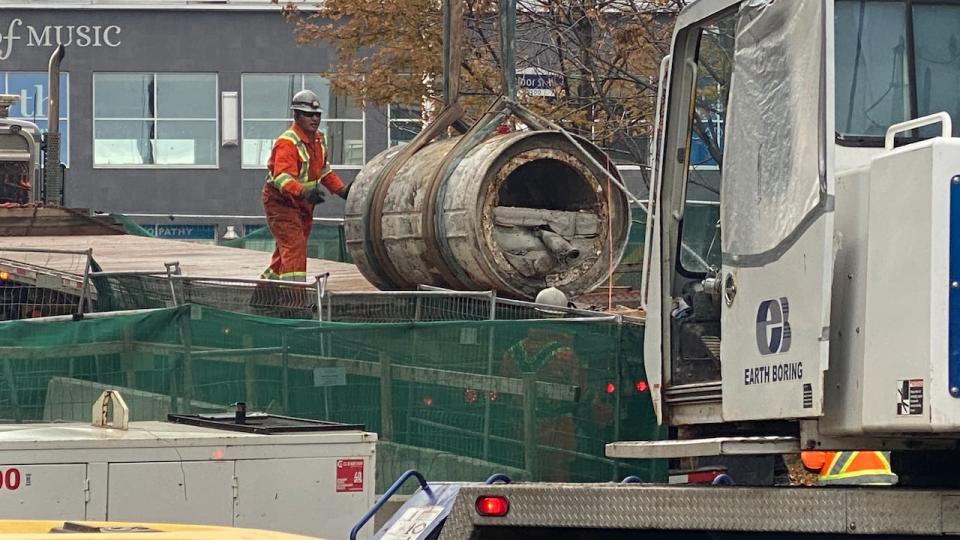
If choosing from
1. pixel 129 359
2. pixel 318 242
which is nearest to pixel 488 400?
pixel 129 359

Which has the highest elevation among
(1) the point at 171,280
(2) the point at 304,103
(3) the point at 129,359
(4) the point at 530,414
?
(2) the point at 304,103

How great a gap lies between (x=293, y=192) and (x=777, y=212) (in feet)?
34.2

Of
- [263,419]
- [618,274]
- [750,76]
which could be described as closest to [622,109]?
[618,274]

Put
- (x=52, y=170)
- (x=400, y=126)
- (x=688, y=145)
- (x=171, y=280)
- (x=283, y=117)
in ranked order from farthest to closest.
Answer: (x=283, y=117) < (x=400, y=126) < (x=52, y=170) < (x=171, y=280) < (x=688, y=145)

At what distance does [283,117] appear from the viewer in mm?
44375

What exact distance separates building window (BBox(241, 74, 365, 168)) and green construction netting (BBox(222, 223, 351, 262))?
17.6 m

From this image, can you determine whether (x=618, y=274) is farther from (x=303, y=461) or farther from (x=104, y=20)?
(x=104, y=20)

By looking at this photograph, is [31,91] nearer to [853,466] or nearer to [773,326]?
[853,466]

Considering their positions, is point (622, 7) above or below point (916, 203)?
above

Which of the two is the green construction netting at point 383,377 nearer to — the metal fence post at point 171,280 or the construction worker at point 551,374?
the construction worker at point 551,374

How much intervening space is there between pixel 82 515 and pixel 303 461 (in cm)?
116

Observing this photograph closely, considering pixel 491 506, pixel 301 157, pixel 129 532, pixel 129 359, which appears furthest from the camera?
pixel 301 157

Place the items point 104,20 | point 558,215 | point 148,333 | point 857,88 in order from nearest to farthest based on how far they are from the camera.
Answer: point 857,88
point 148,333
point 558,215
point 104,20

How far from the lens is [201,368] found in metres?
12.4
